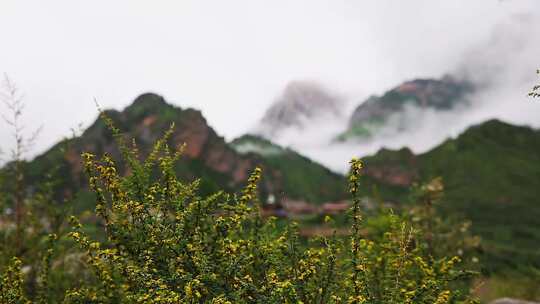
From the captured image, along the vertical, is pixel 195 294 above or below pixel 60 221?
below

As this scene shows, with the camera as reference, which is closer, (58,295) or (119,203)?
(119,203)

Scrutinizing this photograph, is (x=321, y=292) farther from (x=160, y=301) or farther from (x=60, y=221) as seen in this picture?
(x=60, y=221)

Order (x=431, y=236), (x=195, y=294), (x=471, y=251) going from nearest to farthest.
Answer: (x=195, y=294) < (x=431, y=236) < (x=471, y=251)

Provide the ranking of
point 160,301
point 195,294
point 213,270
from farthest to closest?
point 213,270 < point 195,294 < point 160,301

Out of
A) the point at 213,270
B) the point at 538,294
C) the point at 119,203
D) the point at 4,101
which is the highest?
the point at 4,101

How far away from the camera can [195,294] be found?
7.31m

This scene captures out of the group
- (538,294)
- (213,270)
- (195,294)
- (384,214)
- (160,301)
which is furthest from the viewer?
(538,294)

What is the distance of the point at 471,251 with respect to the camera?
112 ft

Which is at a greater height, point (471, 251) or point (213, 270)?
point (213, 270)

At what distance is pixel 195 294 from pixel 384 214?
15.9 metres

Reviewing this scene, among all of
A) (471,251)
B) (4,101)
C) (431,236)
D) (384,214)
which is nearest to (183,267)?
(4,101)

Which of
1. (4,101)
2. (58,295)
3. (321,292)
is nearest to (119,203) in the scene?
(321,292)

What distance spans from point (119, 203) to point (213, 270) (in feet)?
6.91

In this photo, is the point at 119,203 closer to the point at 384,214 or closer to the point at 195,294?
the point at 195,294
